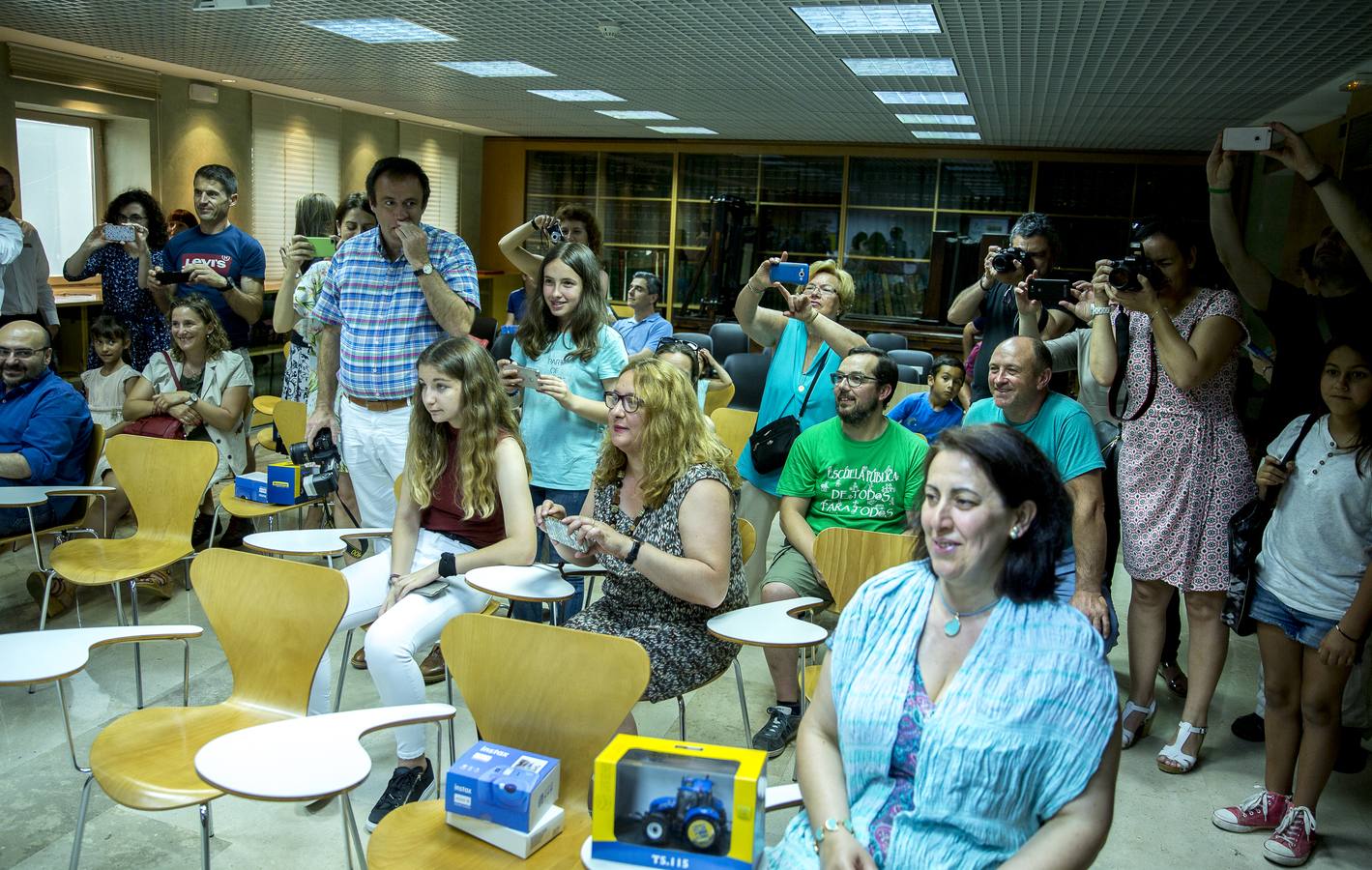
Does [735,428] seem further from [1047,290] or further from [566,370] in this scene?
[1047,290]

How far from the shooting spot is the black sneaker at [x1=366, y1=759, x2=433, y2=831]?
2619 millimetres

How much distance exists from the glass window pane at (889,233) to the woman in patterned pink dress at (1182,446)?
7013 millimetres

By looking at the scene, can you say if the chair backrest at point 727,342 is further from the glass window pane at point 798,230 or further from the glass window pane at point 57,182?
the glass window pane at point 57,182

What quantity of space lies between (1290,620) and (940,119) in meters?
5.81

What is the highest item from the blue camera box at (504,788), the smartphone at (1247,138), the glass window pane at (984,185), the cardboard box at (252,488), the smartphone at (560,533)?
the glass window pane at (984,185)

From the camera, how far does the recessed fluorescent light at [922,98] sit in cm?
648

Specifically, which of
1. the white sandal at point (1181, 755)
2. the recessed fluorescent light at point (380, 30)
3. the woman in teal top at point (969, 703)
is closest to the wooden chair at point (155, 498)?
the recessed fluorescent light at point (380, 30)

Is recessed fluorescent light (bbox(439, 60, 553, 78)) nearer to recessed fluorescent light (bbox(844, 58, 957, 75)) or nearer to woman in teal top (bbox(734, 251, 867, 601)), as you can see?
recessed fluorescent light (bbox(844, 58, 957, 75))

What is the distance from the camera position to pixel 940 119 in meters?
7.79

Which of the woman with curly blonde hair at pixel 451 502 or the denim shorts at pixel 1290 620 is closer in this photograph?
the denim shorts at pixel 1290 620

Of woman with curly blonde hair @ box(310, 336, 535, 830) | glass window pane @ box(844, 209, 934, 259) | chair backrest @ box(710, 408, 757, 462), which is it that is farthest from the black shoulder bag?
glass window pane @ box(844, 209, 934, 259)

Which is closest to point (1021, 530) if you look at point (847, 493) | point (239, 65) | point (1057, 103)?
point (847, 493)

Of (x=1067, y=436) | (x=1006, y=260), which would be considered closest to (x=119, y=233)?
(x=1006, y=260)

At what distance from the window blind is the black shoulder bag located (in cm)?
645
